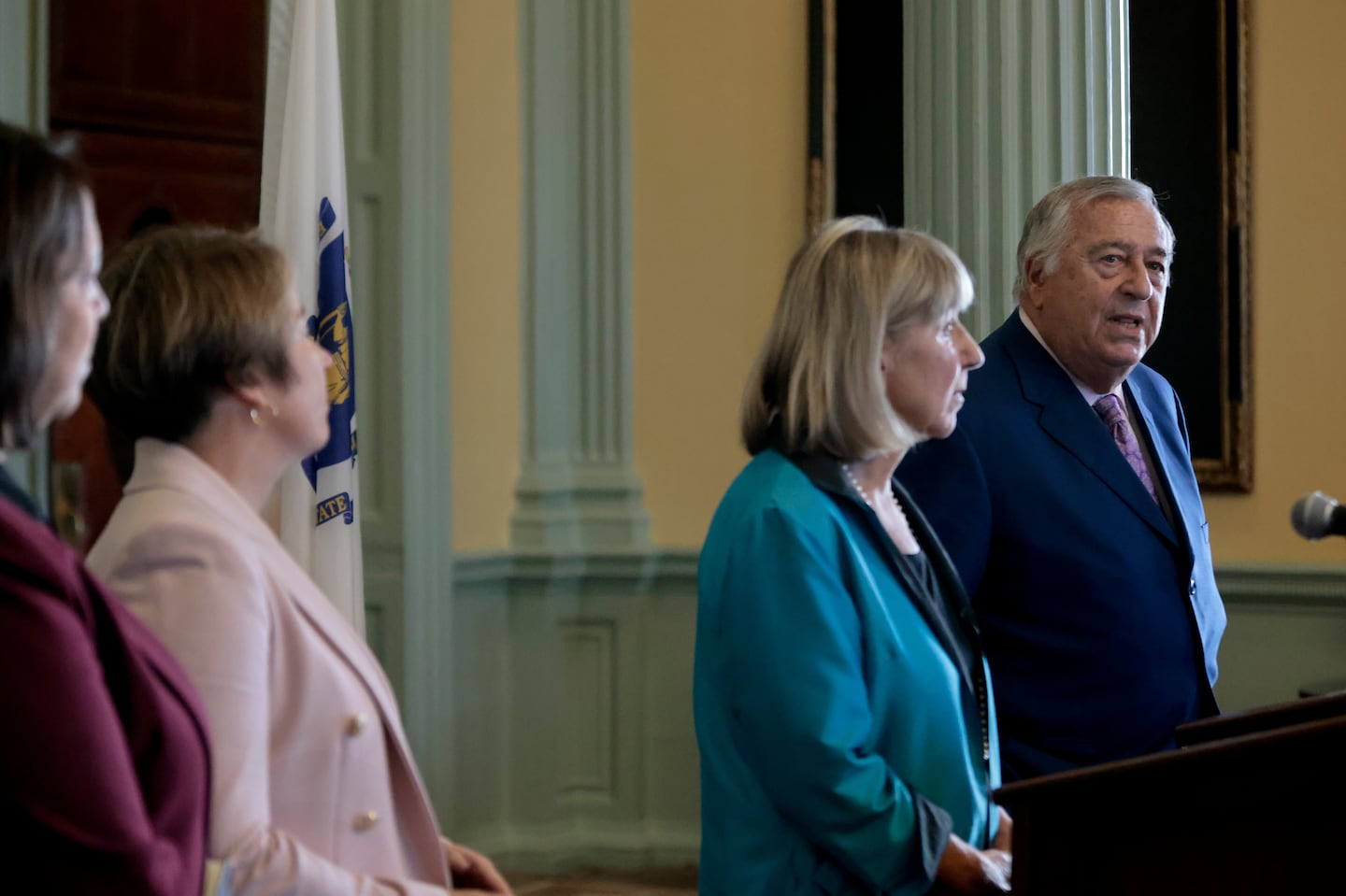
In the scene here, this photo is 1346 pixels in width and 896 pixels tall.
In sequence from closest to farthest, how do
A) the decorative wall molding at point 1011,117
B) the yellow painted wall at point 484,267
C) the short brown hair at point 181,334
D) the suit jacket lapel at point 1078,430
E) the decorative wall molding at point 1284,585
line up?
1. the short brown hair at point 181,334
2. the suit jacket lapel at point 1078,430
3. the decorative wall molding at point 1011,117
4. the decorative wall molding at point 1284,585
5. the yellow painted wall at point 484,267

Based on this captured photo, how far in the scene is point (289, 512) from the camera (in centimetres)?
382

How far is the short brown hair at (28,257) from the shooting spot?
125 centimetres

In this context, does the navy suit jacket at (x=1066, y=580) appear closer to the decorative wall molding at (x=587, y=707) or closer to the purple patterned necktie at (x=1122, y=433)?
the purple patterned necktie at (x=1122, y=433)

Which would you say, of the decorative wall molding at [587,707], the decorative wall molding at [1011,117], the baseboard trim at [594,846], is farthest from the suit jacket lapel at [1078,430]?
the baseboard trim at [594,846]

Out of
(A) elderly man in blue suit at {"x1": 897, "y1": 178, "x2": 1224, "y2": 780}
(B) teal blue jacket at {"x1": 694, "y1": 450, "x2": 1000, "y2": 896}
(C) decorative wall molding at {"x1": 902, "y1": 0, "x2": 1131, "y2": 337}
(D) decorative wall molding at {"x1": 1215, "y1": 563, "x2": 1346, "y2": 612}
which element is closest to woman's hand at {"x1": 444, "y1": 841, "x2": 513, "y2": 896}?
(B) teal blue jacket at {"x1": 694, "y1": 450, "x2": 1000, "y2": 896}

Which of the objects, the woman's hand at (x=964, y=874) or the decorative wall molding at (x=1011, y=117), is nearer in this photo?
the woman's hand at (x=964, y=874)

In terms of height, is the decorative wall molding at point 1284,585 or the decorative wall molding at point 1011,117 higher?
the decorative wall molding at point 1011,117

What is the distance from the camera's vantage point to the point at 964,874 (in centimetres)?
187

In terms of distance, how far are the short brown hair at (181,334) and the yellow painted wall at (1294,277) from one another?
3786mm

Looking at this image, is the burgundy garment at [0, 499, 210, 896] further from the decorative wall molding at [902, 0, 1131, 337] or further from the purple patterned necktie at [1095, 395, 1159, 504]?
the decorative wall molding at [902, 0, 1131, 337]

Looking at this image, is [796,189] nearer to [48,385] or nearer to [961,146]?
[961,146]

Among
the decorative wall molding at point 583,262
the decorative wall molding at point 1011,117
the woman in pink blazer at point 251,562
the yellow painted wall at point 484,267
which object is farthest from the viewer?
the decorative wall molding at point 583,262

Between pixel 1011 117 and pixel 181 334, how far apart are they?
7.83 ft

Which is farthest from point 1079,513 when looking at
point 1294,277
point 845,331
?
point 1294,277
